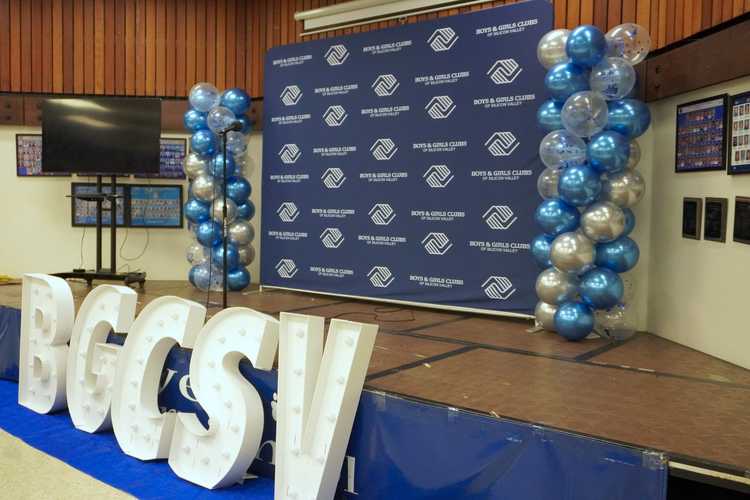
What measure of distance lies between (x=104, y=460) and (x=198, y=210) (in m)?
2.87

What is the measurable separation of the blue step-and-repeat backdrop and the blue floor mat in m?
2.55

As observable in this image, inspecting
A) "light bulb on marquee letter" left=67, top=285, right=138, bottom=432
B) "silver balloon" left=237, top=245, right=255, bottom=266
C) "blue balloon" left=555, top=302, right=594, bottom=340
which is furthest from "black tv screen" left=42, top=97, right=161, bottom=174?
"blue balloon" left=555, top=302, right=594, bottom=340

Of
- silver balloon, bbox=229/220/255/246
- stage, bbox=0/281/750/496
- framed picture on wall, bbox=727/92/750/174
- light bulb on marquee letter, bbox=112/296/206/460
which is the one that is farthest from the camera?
silver balloon, bbox=229/220/255/246

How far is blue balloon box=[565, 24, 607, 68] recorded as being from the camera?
13.1 feet

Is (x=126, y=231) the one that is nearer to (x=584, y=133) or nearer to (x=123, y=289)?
(x=123, y=289)

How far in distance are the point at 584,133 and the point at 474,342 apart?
4.66 ft

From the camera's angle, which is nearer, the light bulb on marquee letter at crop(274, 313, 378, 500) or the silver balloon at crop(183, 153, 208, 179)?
the light bulb on marquee letter at crop(274, 313, 378, 500)

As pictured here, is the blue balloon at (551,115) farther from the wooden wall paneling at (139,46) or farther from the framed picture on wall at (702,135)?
the wooden wall paneling at (139,46)

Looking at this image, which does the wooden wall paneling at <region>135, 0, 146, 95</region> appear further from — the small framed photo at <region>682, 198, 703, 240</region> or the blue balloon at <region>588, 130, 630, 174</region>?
the small framed photo at <region>682, 198, 703, 240</region>

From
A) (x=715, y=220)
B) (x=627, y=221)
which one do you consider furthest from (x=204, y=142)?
(x=715, y=220)

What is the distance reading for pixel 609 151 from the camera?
3.97m

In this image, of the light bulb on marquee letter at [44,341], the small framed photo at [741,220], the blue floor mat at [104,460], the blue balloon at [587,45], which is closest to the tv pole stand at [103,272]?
the light bulb on marquee letter at [44,341]

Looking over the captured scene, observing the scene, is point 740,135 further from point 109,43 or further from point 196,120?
point 109,43

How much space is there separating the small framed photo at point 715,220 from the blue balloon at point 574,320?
32.2 inches
